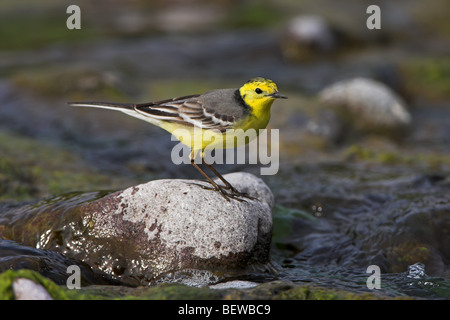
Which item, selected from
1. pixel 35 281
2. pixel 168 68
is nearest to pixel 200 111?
pixel 35 281

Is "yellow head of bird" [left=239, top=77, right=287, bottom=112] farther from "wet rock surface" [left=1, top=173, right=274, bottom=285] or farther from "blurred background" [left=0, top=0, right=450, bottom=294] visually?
"blurred background" [left=0, top=0, right=450, bottom=294]

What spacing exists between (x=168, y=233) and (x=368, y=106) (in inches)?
333

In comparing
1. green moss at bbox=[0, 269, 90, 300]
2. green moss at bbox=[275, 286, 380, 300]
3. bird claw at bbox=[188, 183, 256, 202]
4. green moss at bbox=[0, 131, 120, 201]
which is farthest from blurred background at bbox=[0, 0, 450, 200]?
green moss at bbox=[275, 286, 380, 300]

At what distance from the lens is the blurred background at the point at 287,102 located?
8.47 m

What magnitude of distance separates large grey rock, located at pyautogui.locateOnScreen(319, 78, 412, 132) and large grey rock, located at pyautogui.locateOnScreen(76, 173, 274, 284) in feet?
24.7

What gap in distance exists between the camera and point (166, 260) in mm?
6531

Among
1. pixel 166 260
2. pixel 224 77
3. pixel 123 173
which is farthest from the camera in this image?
pixel 224 77

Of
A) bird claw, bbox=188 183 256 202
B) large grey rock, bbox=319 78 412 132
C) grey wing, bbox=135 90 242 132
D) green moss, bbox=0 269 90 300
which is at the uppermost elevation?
large grey rock, bbox=319 78 412 132

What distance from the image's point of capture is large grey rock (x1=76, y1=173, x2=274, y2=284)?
21.4 feet

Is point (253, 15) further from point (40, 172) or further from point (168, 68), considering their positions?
point (40, 172)
